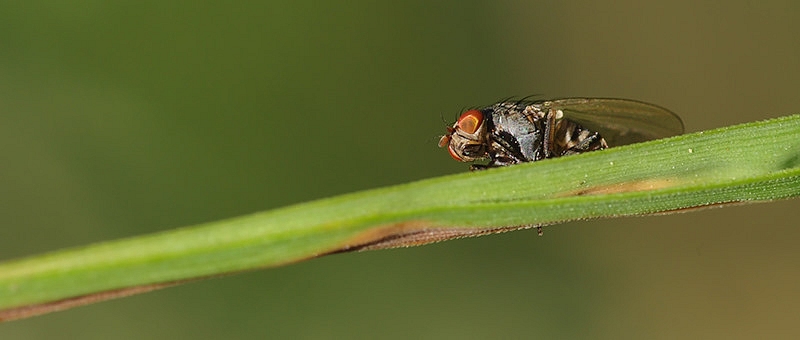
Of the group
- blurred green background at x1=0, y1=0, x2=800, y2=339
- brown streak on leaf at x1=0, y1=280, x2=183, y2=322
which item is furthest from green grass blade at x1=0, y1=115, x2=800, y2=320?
blurred green background at x1=0, y1=0, x2=800, y2=339

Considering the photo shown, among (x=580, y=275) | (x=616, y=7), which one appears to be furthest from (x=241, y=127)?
(x=616, y=7)

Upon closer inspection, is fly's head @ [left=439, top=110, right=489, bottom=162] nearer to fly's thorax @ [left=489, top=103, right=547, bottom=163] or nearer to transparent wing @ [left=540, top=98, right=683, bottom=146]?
fly's thorax @ [left=489, top=103, right=547, bottom=163]

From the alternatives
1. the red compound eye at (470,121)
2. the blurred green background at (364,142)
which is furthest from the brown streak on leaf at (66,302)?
the blurred green background at (364,142)

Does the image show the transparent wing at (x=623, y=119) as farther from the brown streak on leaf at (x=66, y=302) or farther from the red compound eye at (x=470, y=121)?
the brown streak on leaf at (x=66, y=302)

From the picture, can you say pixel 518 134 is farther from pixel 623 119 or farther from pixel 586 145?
pixel 623 119

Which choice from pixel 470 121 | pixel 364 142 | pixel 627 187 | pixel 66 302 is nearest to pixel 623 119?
pixel 470 121

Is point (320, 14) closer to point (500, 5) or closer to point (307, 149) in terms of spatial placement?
point (307, 149)
